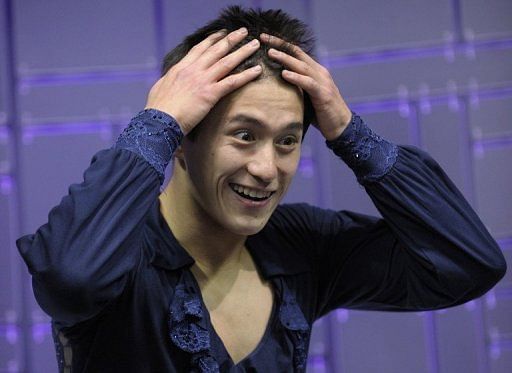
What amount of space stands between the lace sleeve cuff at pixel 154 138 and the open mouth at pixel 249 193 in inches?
4.7

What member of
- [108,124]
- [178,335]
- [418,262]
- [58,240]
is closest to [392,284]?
[418,262]

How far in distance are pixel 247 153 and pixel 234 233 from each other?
17 centimetres

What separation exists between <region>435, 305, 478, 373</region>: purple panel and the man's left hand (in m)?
1.08

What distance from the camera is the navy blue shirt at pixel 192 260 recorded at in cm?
104

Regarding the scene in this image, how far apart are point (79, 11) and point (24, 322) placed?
35.1 inches

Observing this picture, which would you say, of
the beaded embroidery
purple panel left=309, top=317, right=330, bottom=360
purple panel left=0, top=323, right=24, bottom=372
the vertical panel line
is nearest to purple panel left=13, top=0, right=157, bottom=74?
the vertical panel line

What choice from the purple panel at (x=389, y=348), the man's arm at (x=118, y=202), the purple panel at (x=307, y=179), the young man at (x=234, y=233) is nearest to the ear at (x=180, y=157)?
the young man at (x=234, y=233)

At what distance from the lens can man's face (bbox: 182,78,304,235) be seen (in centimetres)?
117

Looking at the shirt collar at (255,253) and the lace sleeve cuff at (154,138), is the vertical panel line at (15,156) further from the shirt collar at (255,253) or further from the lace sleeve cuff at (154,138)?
the lace sleeve cuff at (154,138)

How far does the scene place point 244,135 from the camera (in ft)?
3.88

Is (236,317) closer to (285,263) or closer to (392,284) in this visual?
(285,263)

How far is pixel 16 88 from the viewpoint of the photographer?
7.19 feet

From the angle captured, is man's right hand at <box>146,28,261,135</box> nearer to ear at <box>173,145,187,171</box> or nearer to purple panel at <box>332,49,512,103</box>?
ear at <box>173,145,187,171</box>

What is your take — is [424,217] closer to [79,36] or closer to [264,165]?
[264,165]
